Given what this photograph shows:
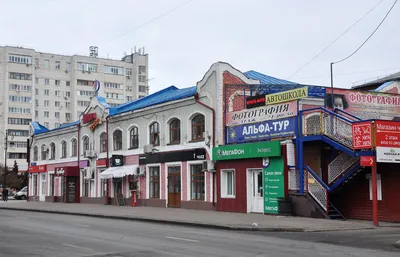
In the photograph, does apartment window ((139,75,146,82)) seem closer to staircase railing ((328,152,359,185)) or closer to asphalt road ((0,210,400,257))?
staircase railing ((328,152,359,185))

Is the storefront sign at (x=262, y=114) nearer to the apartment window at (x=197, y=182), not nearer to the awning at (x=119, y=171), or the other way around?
the apartment window at (x=197, y=182)

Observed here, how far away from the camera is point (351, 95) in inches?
1024

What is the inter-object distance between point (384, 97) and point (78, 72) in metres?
84.8

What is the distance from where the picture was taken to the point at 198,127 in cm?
3088

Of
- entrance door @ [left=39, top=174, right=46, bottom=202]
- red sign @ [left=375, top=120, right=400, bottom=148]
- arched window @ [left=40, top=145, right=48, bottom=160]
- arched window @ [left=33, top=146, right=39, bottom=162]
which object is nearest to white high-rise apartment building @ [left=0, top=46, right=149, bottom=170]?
arched window @ [left=33, top=146, right=39, bottom=162]

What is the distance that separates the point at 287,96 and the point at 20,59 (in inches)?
3288

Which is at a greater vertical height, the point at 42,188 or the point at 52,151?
the point at 52,151

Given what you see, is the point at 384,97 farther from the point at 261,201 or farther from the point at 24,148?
the point at 24,148

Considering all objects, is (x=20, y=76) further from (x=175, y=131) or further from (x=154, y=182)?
(x=175, y=131)

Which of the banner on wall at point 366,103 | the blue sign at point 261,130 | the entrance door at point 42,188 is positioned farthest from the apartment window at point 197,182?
the entrance door at point 42,188

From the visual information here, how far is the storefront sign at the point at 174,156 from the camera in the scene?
30.1m

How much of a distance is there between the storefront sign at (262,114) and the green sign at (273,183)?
2095mm

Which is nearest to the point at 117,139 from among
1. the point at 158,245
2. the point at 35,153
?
the point at 35,153

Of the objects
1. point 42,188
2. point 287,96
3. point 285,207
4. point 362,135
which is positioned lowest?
point 285,207
